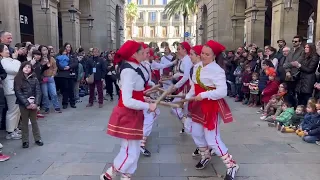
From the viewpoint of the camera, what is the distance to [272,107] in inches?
330

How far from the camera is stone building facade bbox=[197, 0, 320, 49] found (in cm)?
1239

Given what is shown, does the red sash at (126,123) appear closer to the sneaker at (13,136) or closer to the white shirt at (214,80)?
the white shirt at (214,80)

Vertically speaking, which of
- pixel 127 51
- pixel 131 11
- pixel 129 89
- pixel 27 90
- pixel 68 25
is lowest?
pixel 27 90

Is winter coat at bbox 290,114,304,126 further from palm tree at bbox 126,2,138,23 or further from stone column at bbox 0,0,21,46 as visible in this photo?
palm tree at bbox 126,2,138,23

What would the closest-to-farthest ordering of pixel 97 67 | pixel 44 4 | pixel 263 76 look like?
1. pixel 263 76
2. pixel 97 67
3. pixel 44 4

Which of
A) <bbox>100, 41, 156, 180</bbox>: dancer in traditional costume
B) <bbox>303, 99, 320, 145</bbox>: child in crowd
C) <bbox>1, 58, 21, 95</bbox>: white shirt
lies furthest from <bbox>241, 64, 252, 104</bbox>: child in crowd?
<bbox>100, 41, 156, 180</bbox>: dancer in traditional costume

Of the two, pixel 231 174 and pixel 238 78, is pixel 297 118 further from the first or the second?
pixel 238 78

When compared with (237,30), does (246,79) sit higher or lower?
lower

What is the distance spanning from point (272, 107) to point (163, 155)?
4057 mm

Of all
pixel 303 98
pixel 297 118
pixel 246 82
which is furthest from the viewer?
pixel 246 82

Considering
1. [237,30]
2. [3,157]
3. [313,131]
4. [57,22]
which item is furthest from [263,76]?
[237,30]

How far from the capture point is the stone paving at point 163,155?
466 centimetres

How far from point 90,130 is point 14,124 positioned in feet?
5.15

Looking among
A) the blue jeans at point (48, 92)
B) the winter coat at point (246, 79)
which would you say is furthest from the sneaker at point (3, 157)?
the winter coat at point (246, 79)
